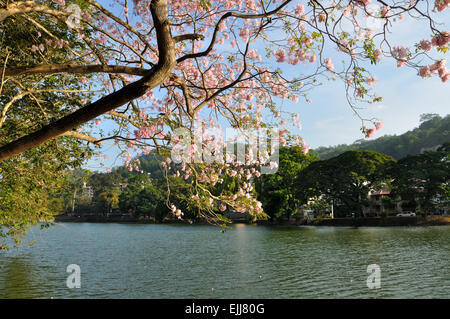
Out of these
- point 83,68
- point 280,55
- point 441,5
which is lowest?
point 83,68

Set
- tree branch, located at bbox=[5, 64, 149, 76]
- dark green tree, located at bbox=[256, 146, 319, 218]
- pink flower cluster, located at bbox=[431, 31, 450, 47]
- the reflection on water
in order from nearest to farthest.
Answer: pink flower cluster, located at bbox=[431, 31, 450, 47] < tree branch, located at bbox=[5, 64, 149, 76] < the reflection on water < dark green tree, located at bbox=[256, 146, 319, 218]

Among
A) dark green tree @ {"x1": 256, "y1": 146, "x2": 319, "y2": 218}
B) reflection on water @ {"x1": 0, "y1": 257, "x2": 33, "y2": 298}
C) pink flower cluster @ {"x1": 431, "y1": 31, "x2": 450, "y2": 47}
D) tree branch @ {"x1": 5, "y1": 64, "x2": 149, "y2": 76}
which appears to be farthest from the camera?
dark green tree @ {"x1": 256, "y1": 146, "x2": 319, "y2": 218}

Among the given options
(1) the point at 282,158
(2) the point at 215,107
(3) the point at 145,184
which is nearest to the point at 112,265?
(2) the point at 215,107

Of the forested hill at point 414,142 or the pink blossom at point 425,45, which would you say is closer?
the pink blossom at point 425,45

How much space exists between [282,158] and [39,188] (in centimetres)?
3910

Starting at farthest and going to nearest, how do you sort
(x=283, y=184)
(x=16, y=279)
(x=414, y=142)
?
1. (x=414, y=142)
2. (x=283, y=184)
3. (x=16, y=279)

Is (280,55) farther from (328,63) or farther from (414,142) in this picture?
(414,142)

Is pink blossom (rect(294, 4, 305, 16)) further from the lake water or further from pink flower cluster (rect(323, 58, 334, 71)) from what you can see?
the lake water

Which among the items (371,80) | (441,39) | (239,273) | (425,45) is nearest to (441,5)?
(441,39)

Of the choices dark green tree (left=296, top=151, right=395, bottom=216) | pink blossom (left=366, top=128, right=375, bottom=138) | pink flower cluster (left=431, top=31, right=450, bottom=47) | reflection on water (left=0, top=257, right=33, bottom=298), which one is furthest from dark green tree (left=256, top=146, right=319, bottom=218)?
pink flower cluster (left=431, top=31, right=450, bottom=47)

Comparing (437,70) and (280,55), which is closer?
(437,70)

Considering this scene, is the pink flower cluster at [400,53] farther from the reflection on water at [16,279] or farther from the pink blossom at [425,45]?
the reflection on water at [16,279]

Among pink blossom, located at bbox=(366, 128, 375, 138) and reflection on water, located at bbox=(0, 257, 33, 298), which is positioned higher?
pink blossom, located at bbox=(366, 128, 375, 138)

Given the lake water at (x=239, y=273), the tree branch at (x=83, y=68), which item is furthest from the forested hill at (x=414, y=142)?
the tree branch at (x=83, y=68)
